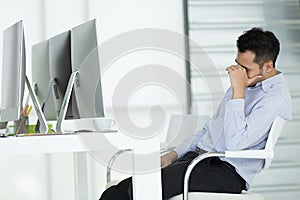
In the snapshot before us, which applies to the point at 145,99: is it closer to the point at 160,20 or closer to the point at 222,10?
the point at 160,20

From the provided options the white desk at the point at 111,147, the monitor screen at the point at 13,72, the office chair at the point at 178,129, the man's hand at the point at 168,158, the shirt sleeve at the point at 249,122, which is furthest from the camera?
the office chair at the point at 178,129

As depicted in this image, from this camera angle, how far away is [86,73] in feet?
7.82

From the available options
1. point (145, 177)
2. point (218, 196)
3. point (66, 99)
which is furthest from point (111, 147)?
point (218, 196)

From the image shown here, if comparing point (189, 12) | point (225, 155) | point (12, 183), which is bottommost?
point (12, 183)

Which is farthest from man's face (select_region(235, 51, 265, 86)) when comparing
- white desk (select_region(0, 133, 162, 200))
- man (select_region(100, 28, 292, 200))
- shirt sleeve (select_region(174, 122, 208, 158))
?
white desk (select_region(0, 133, 162, 200))

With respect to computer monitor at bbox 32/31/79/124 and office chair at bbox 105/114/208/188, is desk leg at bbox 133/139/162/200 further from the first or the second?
office chair at bbox 105/114/208/188

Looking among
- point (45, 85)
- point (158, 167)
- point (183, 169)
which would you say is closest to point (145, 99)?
point (45, 85)

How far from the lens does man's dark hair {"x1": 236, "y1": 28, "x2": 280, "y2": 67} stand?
9.04ft

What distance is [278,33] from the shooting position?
175 inches

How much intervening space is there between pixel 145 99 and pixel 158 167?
2.19m

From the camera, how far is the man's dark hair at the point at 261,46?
2.75 m

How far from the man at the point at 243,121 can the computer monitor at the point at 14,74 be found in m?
0.58

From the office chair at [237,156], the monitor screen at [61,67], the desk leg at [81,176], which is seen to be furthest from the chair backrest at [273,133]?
the desk leg at [81,176]

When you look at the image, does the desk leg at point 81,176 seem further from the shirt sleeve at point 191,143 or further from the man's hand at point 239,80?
the man's hand at point 239,80
